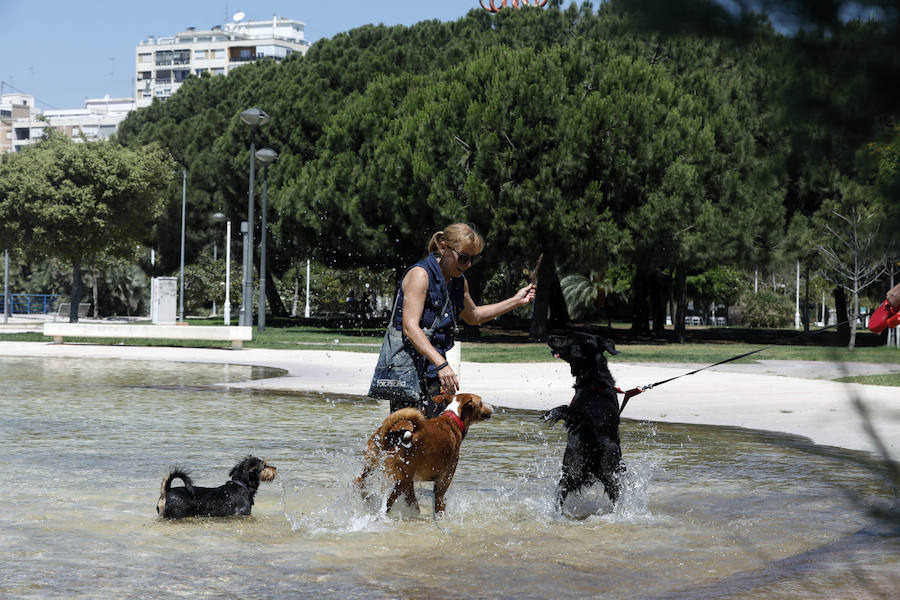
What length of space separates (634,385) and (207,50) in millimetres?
146233

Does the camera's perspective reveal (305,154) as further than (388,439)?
Yes

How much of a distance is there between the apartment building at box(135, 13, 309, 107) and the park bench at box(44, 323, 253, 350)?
12336cm

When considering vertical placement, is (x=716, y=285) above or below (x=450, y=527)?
above

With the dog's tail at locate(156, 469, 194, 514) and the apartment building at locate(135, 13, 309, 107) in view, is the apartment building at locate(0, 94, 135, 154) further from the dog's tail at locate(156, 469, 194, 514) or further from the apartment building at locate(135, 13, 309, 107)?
the dog's tail at locate(156, 469, 194, 514)

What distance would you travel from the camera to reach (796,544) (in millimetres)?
5531

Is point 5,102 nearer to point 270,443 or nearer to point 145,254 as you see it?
point 145,254

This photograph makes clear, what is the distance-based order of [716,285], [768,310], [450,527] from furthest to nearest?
[768,310], [716,285], [450,527]

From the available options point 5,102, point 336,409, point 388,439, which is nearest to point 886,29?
point 388,439

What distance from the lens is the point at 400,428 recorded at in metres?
5.38

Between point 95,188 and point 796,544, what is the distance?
127 feet

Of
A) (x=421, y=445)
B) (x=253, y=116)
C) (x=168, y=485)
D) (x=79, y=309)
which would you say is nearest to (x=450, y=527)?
(x=421, y=445)

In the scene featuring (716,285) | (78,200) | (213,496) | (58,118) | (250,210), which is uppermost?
(58,118)

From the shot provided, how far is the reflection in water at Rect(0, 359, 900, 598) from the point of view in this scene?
4641 millimetres

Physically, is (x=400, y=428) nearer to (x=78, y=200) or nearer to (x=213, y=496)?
(x=213, y=496)
